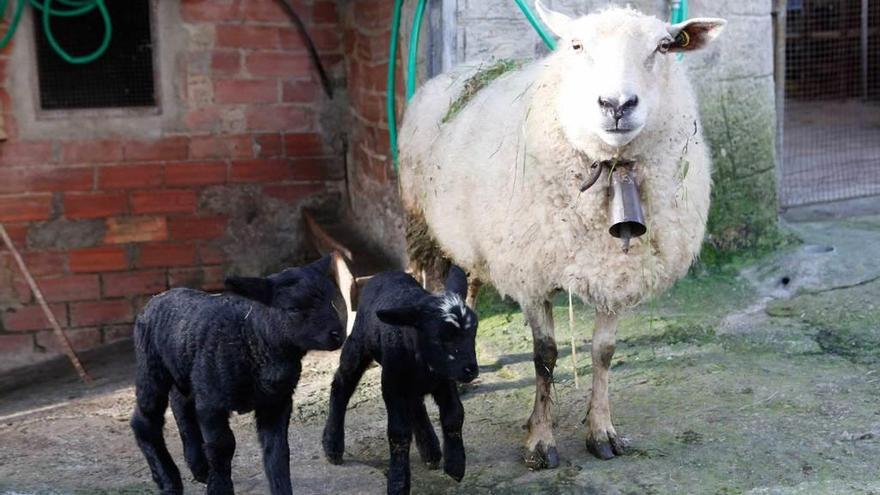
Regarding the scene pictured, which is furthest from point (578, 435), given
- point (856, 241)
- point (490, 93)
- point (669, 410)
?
point (856, 241)

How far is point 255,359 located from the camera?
360 centimetres

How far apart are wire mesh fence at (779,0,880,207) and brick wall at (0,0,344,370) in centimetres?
424

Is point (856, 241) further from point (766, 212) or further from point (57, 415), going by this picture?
point (57, 415)

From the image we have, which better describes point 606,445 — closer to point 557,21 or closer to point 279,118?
point 557,21

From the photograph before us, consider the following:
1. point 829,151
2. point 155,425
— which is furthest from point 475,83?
point 829,151

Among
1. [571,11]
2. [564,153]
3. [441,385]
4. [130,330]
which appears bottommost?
[130,330]

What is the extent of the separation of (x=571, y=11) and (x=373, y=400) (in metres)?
2.28

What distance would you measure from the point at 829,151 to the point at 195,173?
5414 millimetres

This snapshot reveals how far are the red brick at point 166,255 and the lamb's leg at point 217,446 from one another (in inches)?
153

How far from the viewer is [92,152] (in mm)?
7273

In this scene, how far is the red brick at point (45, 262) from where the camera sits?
287 inches

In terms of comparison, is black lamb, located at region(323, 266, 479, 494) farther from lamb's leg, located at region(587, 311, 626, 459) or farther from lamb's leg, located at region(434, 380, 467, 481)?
lamb's leg, located at region(587, 311, 626, 459)

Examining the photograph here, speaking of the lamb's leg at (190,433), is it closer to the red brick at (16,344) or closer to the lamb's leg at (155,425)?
the lamb's leg at (155,425)

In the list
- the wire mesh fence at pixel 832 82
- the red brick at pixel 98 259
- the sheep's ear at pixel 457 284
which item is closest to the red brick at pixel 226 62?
the red brick at pixel 98 259
